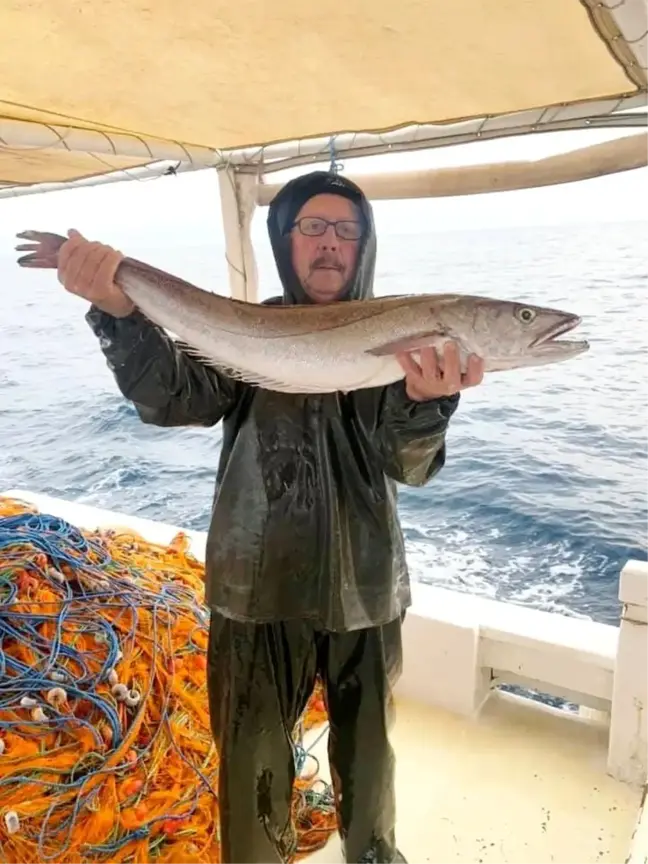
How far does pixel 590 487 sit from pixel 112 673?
345 inches

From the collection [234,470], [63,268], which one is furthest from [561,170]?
[63,268]

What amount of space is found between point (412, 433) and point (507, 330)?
36 centimetres

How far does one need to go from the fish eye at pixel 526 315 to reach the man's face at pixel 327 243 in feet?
1.88

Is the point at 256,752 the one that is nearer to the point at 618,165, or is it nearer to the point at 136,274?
the point at 136,274

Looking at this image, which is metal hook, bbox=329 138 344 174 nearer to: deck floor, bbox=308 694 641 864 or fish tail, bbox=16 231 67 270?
fish tail, bbox=16 231 67 270

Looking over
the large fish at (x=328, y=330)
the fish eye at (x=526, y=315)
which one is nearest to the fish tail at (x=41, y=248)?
the large fish at (x=328, y=330)

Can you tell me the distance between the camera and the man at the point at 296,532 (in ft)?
6.68

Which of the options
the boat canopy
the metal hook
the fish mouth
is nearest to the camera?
the boat canopy

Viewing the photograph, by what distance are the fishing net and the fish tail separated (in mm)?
1815

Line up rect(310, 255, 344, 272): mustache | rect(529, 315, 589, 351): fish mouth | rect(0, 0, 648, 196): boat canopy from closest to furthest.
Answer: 1. rect(0, 0, 648, 196): boat canopy
2. rect(529, 315, 589, 351): fish mouth
3. rect(310, 255, 344, 272): mustache

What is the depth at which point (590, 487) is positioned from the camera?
1044cm

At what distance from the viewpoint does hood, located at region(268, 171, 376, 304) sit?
2207 millimetres

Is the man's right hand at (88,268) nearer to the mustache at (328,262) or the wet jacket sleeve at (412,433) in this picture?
the mustache at (328,262)

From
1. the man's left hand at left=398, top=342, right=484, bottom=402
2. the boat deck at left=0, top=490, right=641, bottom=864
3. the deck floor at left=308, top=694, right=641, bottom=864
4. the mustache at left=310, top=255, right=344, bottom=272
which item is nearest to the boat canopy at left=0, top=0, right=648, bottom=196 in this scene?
the mustache at left=310, top=255, right=344, bottom=272
